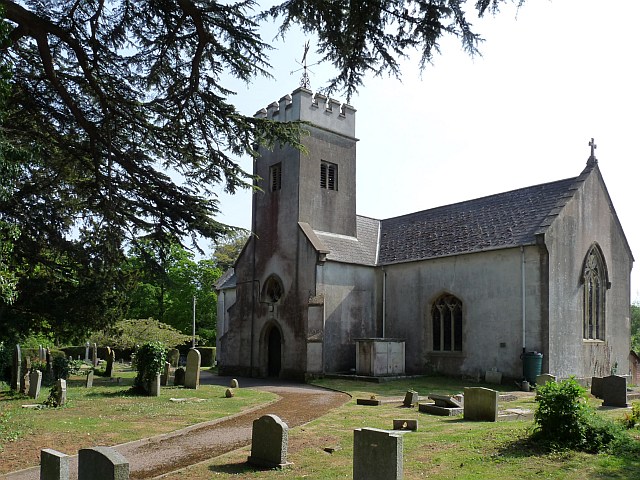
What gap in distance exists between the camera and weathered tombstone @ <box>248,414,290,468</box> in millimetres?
9383

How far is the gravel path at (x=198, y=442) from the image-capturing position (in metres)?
9.49

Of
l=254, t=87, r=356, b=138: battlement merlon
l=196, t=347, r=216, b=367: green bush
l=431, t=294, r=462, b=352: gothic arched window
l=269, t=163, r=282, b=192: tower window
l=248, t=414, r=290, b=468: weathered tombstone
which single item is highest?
l=254, t=87, r=356, b=138: battlement merlon

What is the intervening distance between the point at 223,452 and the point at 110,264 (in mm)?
4374

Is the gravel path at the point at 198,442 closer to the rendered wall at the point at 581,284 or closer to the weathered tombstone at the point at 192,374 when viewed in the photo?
the weathered tombstone at the point at 192,374

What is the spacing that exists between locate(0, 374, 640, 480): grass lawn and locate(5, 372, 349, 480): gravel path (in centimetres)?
43

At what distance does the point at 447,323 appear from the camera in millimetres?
25922

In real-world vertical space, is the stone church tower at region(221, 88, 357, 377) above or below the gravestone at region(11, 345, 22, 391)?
above

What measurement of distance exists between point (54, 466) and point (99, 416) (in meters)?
8.15

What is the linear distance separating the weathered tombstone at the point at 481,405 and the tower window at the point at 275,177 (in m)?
17.6

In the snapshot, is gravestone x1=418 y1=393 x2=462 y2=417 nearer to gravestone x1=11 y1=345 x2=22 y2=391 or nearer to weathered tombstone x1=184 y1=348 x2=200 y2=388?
weathered tombstone x1=184 y1=348 x2=200 y2=388

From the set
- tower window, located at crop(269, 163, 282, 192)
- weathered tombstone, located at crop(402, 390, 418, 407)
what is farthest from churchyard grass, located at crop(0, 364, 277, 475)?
tower window, located at crop(269, 163, 282, 192)

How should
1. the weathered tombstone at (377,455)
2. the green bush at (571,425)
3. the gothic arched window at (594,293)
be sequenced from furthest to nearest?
the gothic arched window at (594,293) < the green bush at (571,425) < the weathered tombstone at (377,455)

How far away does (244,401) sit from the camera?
18.0m

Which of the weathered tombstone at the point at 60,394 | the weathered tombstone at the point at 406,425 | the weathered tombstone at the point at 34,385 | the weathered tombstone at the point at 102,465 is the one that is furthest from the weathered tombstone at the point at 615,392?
the weathered tombstone at the point at 34,385
